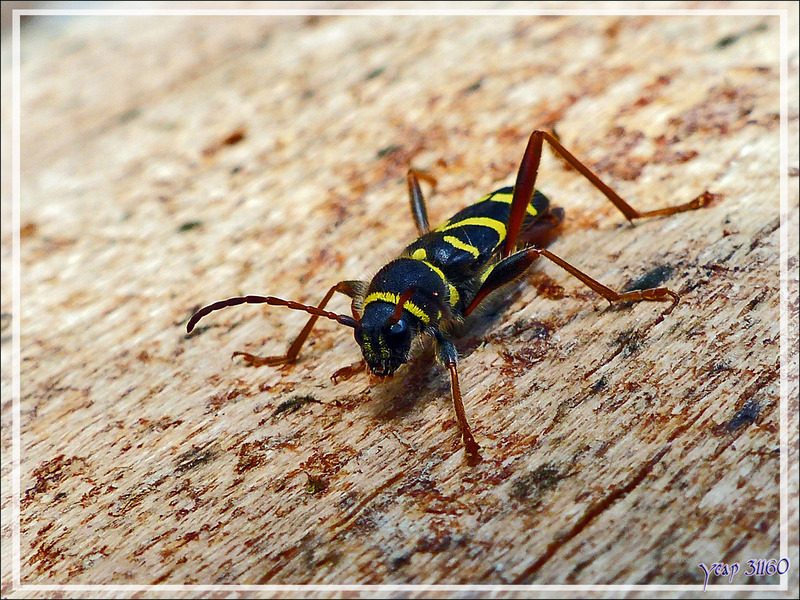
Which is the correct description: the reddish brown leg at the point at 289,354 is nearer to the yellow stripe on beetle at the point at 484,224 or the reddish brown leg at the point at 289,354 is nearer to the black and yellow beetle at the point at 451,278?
the black and yellow beetle at the point at 451,278

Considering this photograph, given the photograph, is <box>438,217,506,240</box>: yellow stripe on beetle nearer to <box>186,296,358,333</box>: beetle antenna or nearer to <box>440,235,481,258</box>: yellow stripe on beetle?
<box>440,235,481,258</box>: yellow stripe on beetle

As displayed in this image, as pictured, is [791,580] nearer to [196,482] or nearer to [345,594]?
[345,594]

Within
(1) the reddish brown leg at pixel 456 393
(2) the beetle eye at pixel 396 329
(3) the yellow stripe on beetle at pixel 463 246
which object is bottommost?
(1) the reddish brown leg at pixel 456 393

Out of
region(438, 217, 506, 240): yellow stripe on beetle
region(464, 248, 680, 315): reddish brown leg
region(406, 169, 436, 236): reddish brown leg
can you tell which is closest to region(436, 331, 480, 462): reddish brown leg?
region(464, 248, 680, 315): reddish brown leg

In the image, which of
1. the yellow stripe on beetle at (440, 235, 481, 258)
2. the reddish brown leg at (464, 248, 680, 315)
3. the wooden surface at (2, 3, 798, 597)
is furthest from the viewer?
the yellow stripe on beetle at (440, 235, 481, 258)

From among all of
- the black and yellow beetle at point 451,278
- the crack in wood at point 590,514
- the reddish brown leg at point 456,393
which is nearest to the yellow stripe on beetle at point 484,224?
the black and yellow beetle at point 451,278

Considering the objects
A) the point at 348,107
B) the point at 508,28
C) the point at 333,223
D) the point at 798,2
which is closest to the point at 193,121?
the point at 348,107
